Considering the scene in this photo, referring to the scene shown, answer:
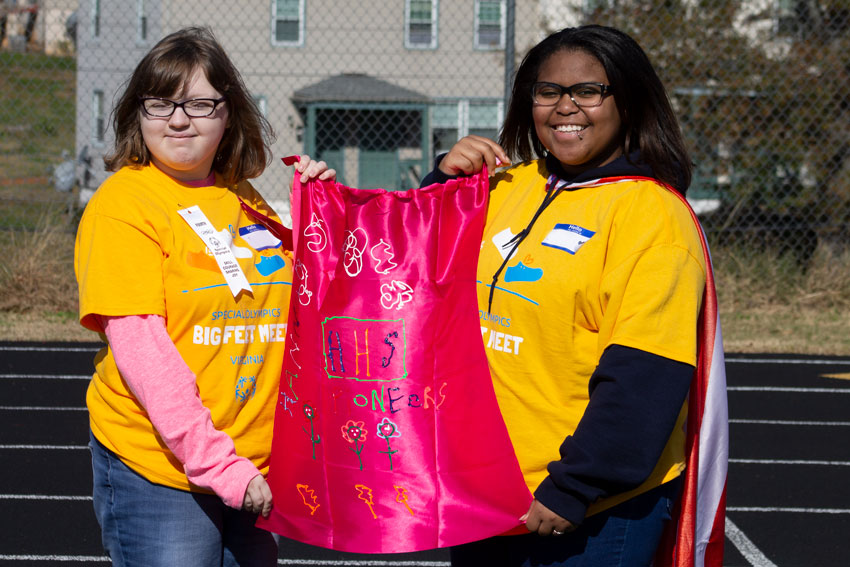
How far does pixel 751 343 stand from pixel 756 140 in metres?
2.99

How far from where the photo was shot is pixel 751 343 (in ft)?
28.4

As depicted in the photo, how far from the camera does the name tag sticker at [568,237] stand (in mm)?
2127

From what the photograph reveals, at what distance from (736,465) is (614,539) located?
3.95 metres

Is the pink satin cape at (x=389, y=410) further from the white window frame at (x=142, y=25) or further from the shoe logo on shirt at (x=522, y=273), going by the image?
the white window frame at (x=142, y=25)

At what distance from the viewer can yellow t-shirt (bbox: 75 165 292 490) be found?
86.5 inches

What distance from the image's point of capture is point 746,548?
4.54m

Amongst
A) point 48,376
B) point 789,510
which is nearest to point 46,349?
point 48,376

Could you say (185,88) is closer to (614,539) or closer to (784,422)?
(614,539)

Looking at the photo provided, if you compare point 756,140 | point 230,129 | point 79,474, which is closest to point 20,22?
point 756,140

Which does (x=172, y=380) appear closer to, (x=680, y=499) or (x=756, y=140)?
(x=680, y=499)

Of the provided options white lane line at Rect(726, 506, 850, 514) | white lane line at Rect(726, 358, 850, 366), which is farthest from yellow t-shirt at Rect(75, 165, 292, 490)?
white lane line at Rect(726, 358, 850, 366)

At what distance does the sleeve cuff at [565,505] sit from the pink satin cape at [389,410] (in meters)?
0.12

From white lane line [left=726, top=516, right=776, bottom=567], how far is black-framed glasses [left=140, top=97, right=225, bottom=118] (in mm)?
3295

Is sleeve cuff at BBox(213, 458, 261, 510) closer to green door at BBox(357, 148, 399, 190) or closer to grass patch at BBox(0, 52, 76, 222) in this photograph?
grass patch at BBox(0, 52, 76, 222)
